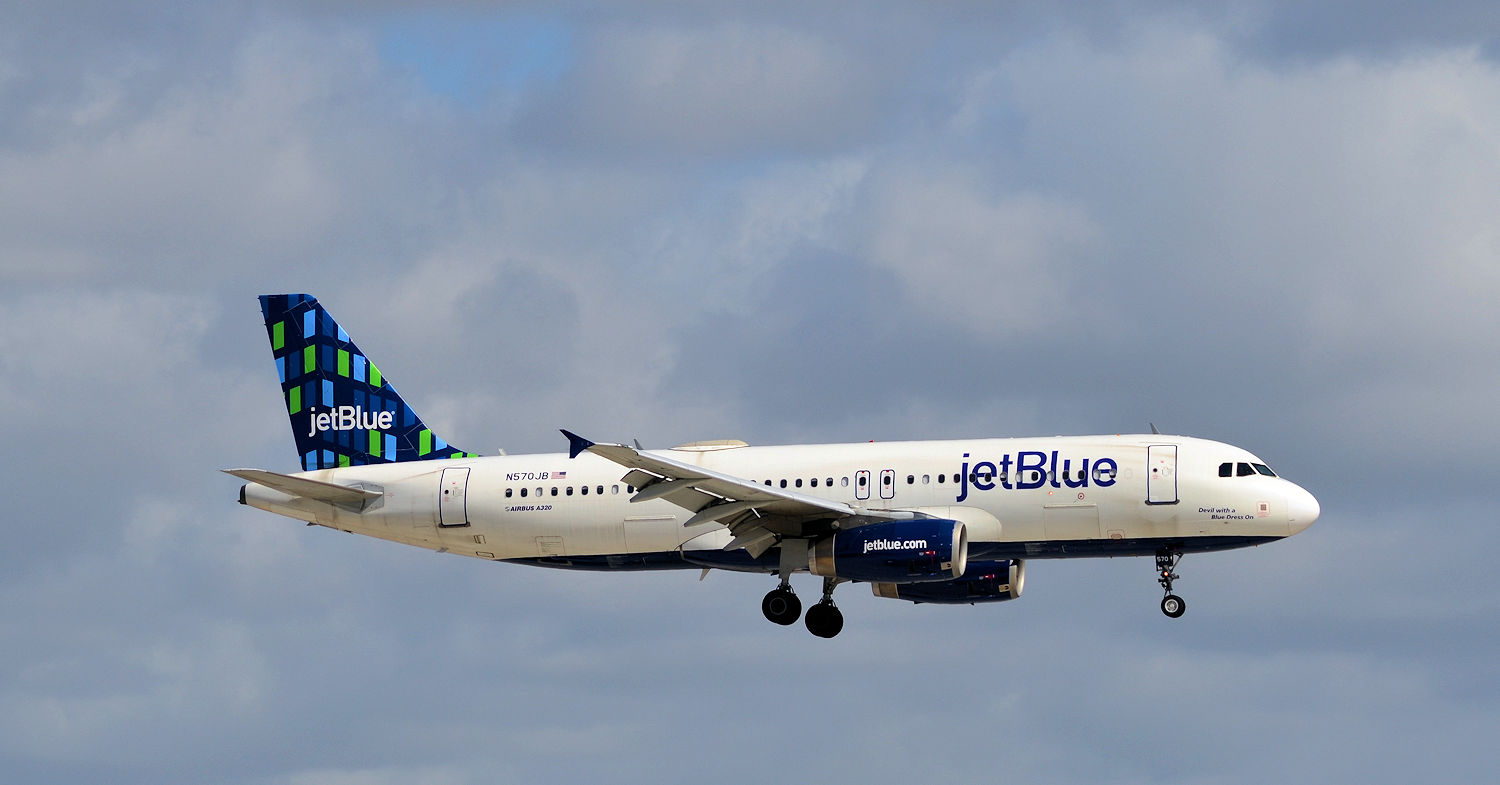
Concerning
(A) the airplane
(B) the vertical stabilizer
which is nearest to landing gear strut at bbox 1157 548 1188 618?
(A) the airplane

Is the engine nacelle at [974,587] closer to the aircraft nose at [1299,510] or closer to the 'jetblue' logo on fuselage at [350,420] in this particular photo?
the aircraft nose at [1299,510]

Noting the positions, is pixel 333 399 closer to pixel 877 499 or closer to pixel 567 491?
pixel 567 491

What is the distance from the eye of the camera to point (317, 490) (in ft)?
212

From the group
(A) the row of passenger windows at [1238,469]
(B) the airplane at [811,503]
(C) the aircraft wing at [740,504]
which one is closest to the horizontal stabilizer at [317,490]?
(B) the airplane at [811,503]

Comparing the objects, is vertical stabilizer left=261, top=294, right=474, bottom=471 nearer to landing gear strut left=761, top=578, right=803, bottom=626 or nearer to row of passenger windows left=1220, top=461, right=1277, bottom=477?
landing gear strut left=761, top=578, right=803, bottom=626

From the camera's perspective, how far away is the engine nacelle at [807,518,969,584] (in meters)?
58.3

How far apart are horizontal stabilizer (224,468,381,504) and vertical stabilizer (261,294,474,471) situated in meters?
2.35

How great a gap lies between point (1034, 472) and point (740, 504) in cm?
783

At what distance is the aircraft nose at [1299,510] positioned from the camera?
195 feet

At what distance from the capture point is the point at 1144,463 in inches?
2343

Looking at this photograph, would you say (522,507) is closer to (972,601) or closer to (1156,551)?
(972,601)

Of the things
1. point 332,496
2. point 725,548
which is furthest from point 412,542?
point 725,548

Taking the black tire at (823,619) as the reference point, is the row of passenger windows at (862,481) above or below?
above

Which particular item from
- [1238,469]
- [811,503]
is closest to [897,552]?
[811,503]
